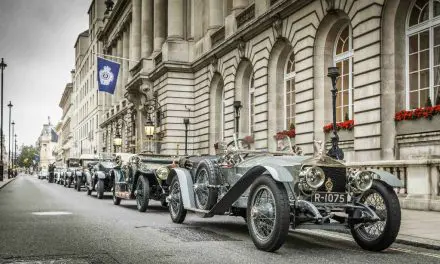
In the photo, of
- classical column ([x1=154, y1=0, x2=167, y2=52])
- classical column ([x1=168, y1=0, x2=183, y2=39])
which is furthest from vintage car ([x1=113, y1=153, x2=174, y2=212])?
classical column ([x1=154, y1=0, x2=167, y2=52])

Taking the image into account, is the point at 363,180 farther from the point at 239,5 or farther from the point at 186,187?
the point at 239,5

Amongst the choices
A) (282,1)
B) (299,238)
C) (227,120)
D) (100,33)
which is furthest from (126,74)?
(299,238)

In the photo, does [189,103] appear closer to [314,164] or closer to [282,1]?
[282,1]

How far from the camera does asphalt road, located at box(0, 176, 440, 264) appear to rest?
6.70 m

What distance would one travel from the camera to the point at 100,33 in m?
66.2

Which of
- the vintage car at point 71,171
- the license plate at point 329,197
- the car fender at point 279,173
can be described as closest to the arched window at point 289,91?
the vintage car at point 71,171

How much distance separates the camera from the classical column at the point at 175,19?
3605 centimetres

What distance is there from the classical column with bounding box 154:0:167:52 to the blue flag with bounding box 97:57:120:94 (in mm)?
6228

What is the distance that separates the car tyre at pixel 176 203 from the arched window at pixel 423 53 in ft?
27.3

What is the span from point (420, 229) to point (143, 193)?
6771 millimetres

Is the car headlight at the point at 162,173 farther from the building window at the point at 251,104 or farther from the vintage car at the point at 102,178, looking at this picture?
the building window at the point at 251,104

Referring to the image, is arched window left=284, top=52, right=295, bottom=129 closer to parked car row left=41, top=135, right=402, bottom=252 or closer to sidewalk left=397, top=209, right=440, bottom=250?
sidewalk left=397, top=209, right=440, bottom=250

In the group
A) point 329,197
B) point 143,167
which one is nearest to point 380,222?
point 329,197

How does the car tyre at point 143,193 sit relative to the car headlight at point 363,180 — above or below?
below
